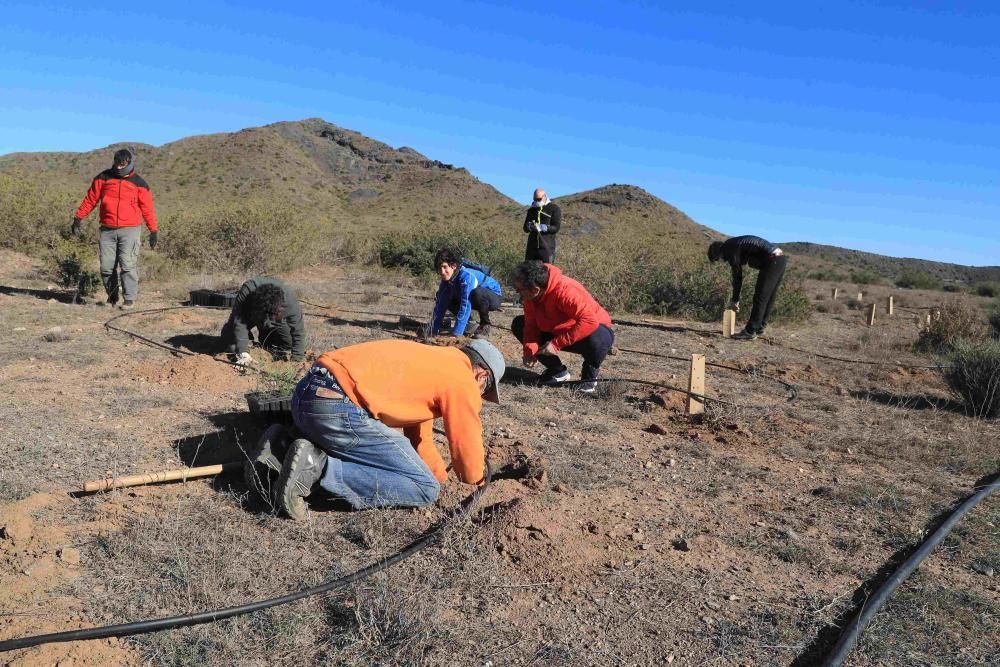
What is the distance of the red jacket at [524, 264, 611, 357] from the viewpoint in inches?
226

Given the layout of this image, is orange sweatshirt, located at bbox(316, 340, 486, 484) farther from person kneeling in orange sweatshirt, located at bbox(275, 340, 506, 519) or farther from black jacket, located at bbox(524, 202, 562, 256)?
black jacket, located at bbox(524, 202, 562, 256)

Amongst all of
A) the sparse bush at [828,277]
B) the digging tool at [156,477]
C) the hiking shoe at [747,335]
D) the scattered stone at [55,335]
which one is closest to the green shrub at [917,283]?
the sparse bush at [828,277]

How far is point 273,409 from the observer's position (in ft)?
14.5

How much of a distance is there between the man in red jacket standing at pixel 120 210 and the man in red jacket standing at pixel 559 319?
15.3ft

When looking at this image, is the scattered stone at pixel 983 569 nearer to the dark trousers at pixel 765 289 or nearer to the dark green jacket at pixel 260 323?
the dark green jacket at pixel 260 323

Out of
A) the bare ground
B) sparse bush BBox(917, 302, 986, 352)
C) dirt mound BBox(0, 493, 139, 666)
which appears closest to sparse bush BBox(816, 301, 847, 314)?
sparse bush BBox(917, 302, 986, 352)

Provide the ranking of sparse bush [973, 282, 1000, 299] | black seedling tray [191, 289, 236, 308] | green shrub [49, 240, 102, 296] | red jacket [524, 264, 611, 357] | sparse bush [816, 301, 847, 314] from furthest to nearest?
sparse bush [973, 282, 1000, 299], sparse bush [816, 301, 847, 314], green shrub [49, 240, 102, 296], black seedling tray [191, 289, 236, 308], red jacket [524, 264, 611, 357]

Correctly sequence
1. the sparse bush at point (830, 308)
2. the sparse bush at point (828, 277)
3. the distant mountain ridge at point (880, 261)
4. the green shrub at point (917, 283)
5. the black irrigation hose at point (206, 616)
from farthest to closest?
the distant mountain ridge at point (880, 261) → the sparse bush at point (828, 277) → the green shrub at point (917, 283) → the sparse bush at point (830, 308) → the black irrigation hose at point (206, 616)

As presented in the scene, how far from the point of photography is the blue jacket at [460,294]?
7285 mm

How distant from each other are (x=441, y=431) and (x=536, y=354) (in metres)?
1.30

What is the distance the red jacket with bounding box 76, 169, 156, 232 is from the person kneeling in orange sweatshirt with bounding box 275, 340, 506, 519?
5.74m

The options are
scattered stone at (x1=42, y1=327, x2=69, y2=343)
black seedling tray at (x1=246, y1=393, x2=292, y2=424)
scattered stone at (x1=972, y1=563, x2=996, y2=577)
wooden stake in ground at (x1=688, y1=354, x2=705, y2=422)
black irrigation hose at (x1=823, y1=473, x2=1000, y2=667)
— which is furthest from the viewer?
scattered stone at (x1=42, y1=327, x2=69, y2=343)

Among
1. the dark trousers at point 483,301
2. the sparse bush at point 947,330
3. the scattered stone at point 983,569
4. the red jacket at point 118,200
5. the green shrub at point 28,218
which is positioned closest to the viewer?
the scattered stone at point 983,569

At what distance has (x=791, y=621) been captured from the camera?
2721 millimetres
